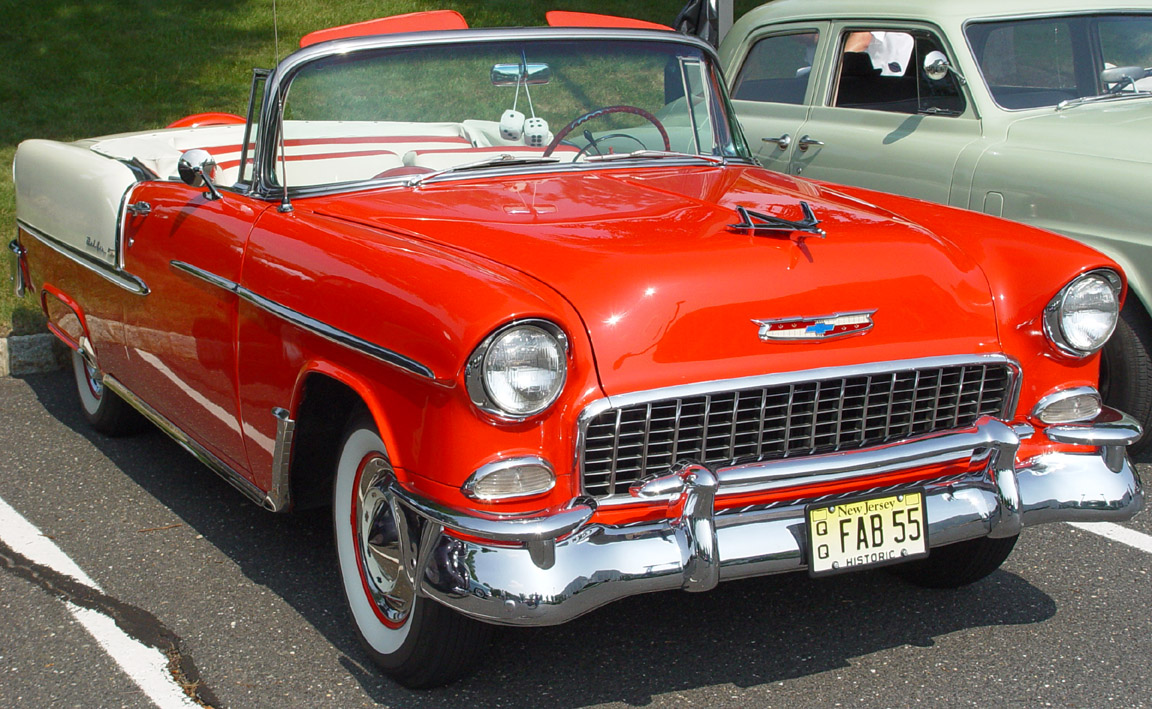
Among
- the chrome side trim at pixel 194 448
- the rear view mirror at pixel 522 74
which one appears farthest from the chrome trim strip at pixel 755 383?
the rear view mirror at pixel 522 74

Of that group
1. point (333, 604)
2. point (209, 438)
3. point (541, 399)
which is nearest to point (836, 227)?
point (541, 399)

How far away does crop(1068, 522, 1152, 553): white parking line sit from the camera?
3.84 meters

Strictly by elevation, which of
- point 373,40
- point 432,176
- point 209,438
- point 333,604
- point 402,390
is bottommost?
point 333,604

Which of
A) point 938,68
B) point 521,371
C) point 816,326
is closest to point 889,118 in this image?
point 938,68

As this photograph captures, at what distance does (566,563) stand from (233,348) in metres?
1.35

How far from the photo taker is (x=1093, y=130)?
4738 millimetres

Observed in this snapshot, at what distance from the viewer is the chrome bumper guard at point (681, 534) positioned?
2445 millimetres

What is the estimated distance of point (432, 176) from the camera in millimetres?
3465

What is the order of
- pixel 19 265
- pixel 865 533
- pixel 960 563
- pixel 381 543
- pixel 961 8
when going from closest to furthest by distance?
1. pixel 865 533
2. pixel 381 543
3. pixel 960 563
4. pixel 19 265
5. pixel 961 8

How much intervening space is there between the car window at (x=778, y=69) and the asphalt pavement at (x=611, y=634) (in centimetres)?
280

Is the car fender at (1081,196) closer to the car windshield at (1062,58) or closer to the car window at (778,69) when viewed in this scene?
the car windshield at (1062,58)

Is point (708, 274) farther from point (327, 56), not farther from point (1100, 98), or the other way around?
point (1100, 98)

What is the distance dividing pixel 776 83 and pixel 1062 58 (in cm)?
139

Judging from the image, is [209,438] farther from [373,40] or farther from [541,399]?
[541,399]
